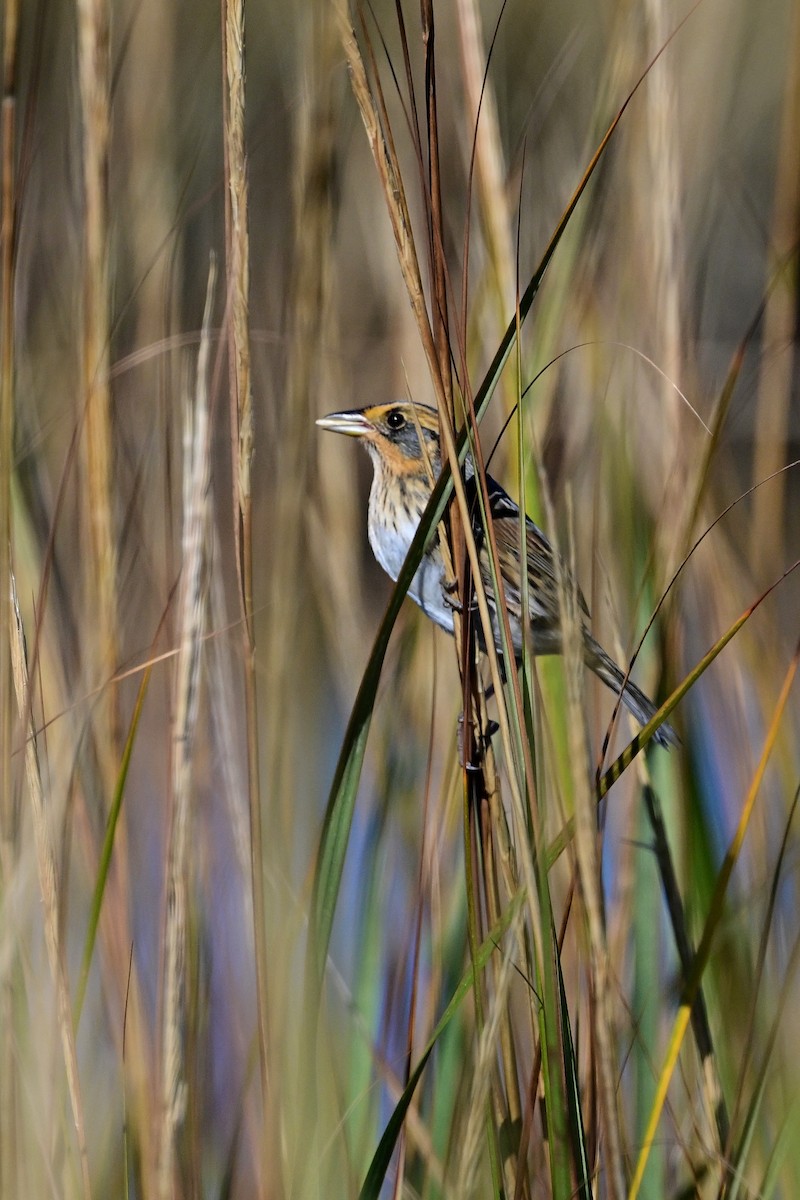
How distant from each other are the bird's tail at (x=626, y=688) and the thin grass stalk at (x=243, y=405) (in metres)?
0.48

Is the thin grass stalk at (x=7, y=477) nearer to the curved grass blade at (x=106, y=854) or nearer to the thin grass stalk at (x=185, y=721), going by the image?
the curved grass blade at (x=106, y=854)

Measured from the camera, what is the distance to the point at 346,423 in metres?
1.90

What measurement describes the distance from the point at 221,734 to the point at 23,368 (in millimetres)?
551

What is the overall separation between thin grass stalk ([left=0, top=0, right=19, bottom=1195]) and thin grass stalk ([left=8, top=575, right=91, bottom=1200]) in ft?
0.23

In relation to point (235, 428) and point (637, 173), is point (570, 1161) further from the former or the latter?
point (637, 173)

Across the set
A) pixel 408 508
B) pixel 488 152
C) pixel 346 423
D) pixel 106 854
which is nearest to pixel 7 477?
pixel 106 854

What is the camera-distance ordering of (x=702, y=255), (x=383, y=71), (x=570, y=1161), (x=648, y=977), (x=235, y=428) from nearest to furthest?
(x=570, y=1161) → (x=235, y=428) → (x=648, y=977) → (x=702, y=255) → (x=383, y=71)

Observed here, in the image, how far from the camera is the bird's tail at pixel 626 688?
1334mm

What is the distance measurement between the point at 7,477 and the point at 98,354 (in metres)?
0.17

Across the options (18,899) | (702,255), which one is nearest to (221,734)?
(18,899)

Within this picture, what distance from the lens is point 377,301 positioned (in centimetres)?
215

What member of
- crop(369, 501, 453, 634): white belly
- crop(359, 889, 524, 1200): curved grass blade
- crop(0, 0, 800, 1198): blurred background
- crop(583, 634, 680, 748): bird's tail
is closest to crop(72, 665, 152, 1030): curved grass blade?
crop(0, 0, 800, 1198): blurred background

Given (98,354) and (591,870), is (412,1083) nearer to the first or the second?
(591,870)

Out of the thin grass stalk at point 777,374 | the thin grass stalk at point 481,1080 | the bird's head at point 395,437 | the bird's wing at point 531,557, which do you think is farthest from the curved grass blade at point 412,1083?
the bird's head at point 395,437
